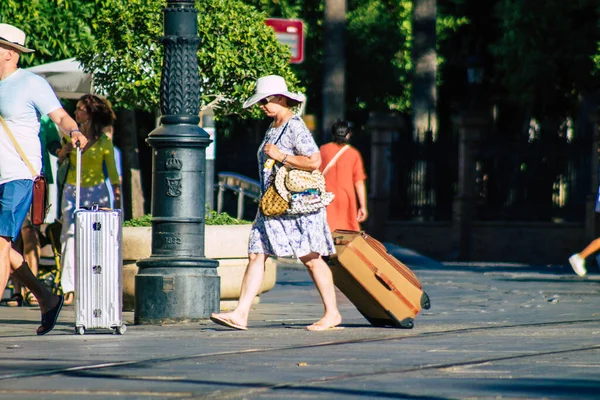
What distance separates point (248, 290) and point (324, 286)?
1.65 feet

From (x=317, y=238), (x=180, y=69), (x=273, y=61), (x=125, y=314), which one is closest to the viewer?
(x=317, y=238)

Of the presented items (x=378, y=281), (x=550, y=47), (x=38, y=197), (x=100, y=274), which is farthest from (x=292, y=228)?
(x=550, y=47)

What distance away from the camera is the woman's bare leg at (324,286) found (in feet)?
31.9

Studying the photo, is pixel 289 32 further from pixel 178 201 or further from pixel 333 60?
pixel 333 60

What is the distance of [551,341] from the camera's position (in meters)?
8.98

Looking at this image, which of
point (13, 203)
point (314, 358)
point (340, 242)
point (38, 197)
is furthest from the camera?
point (340, 242)

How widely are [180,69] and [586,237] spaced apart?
1411cm

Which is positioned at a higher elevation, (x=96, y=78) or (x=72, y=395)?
(x=96, y=78)

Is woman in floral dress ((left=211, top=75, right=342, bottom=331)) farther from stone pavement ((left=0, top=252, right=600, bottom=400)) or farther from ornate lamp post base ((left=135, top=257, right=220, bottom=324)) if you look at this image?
ornate lamp post base ((left=135, top=257, right=220, bottom=324))

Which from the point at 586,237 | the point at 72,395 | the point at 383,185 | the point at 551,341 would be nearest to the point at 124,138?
the point at 383,185

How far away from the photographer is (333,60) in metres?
26.3

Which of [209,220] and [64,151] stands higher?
[64,151]

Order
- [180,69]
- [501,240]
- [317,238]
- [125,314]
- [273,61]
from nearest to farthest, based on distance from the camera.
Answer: [317,238] → [180,69] → [125,314] → [273,61] → [501,240]

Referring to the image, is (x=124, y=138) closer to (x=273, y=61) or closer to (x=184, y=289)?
(x=273, y=61)
